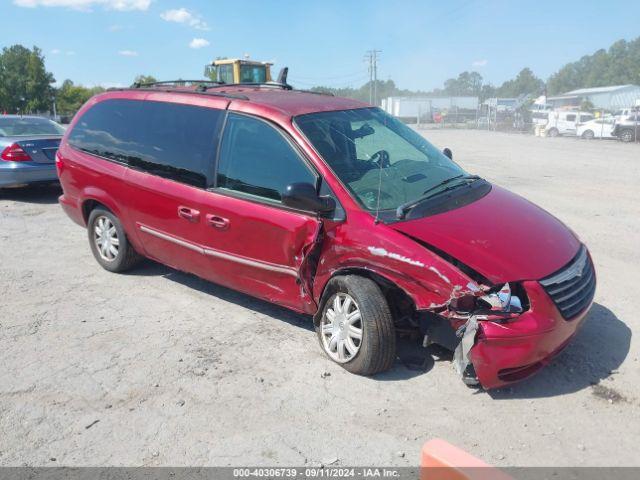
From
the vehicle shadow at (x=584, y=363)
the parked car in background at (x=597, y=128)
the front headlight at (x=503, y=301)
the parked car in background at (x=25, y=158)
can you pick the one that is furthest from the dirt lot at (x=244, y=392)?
the parked car in background at (x=597, y=128)

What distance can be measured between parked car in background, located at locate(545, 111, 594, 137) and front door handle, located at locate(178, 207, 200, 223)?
34.2m

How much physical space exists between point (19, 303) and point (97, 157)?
162 cm

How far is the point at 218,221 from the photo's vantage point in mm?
4395

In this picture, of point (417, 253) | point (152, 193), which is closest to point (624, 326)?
point (417, 253)

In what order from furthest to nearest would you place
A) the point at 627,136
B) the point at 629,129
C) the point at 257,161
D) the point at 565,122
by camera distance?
the point at 565,122
the point at 627,136
the point at 629,129
the point at 257,161

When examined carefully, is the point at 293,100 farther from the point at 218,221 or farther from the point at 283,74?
the point at 283,74

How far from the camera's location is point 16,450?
10.1 ft

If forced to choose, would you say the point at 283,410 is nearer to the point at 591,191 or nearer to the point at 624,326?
the point at 624,326

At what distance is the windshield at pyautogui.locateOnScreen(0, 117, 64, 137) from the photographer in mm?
9688

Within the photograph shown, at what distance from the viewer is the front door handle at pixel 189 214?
4551mm

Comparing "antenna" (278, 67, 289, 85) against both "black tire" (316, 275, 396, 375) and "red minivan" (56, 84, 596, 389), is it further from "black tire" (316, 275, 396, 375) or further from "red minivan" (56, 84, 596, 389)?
"black tire" (316, 275, 396, 375)

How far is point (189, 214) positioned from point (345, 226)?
1526mm

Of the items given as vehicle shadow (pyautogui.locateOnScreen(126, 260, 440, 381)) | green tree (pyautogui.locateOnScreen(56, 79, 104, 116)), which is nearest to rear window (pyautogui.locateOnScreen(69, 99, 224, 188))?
vehicle shadow (pyautogui.locateOnScreen(126, 260, 440, 381))

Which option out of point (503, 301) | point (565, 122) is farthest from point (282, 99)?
point (565, 122)
